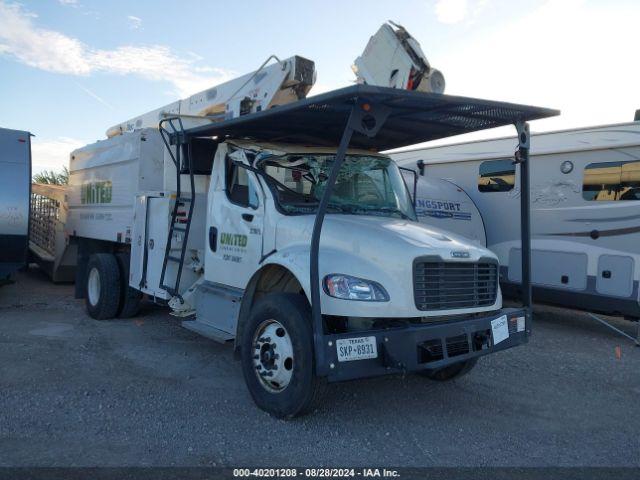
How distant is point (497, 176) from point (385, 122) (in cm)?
521

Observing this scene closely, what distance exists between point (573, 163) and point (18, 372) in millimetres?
8270

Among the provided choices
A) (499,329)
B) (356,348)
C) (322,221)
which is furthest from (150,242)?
(499,329)

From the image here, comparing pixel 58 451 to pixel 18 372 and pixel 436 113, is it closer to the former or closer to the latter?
pixel 18 372

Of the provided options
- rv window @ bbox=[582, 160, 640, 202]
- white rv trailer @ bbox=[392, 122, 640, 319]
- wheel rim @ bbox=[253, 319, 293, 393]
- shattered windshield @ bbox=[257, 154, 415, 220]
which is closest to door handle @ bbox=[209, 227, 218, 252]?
shattered windshield @ bbox=[257, 154, 415, 220]

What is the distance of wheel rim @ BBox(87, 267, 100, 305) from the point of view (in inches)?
326

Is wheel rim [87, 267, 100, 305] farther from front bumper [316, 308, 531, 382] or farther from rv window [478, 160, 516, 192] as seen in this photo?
rv window [478, 160, 516, 192]

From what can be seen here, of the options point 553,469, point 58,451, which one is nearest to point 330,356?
point 553,469

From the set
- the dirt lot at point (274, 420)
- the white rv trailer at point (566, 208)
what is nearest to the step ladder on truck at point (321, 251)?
the dirt lot at point (274, 420)

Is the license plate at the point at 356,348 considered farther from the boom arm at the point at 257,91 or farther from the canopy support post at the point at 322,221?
the boom arm at the point at 257,91

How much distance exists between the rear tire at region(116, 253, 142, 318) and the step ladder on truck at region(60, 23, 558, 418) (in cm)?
53

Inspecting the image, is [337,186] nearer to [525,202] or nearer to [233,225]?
[233,225]

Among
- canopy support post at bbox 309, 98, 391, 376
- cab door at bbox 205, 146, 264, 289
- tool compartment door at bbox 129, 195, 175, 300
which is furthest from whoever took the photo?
tool compartment door at bbox 129, 195, 175, 300

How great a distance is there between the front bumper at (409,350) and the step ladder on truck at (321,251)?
1 centimetres

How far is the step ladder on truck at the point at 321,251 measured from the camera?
13.6 feet
